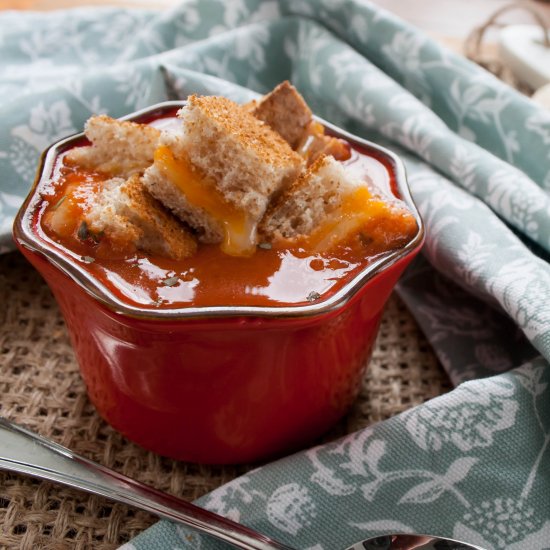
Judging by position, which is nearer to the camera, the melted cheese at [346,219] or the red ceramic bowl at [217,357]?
the red ceramic bowl at [217,357]

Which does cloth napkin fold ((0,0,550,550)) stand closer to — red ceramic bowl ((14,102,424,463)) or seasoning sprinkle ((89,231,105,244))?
red ceramic bowl ((14,102,424,463))

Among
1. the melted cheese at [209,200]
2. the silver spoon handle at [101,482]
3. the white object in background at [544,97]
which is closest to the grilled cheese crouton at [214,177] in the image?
the melted cheese at [209,200]

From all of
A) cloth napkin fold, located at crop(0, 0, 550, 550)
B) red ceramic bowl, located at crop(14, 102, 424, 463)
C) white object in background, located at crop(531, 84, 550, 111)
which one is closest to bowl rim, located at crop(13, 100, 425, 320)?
red ceramic bowl, located at crop(14, 102, 424, 463)

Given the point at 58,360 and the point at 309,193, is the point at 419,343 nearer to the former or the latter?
the point at 309,193

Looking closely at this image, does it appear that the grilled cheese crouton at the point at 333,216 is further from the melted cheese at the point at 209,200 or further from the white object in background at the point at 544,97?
the white object in background at the point at 544,97

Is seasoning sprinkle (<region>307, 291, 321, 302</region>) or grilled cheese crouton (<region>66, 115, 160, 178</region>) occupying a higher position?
grilled cheese crouton (<region>66, 115, 160, 178</region>)

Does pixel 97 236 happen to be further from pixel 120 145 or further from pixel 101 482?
pixel 101 482

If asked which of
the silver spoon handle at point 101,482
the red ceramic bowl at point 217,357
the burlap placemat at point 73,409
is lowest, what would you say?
the burlap placemat at point 73,409
